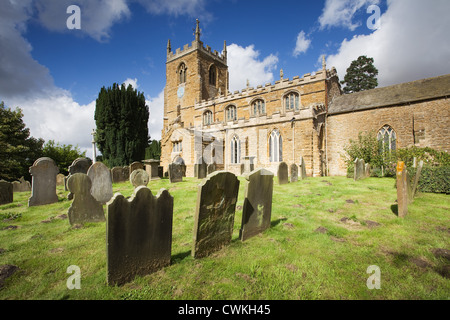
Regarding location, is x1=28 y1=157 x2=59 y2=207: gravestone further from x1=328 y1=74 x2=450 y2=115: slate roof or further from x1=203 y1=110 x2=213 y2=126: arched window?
x1=203 y1=110 x2=213 y2=126: arched window

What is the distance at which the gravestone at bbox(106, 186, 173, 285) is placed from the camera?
2498 mm

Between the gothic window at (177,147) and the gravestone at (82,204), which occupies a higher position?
the gothic window at (177,147)

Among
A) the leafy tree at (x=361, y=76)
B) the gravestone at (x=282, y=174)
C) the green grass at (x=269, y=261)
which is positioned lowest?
the green grass at (x=269, y=261)

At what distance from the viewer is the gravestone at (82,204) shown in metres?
4.72

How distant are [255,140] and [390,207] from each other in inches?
470

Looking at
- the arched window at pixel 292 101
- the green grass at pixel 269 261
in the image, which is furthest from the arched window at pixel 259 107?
the green grass at pixel 269 261

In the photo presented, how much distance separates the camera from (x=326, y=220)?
4.87 m

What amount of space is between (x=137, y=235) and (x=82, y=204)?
125 inches

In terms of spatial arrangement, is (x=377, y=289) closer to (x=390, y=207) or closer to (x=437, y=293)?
(x=437, y=293)

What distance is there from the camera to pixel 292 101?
66.0 ft

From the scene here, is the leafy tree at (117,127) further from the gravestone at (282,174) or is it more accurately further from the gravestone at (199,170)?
the gravestone at (282,174)

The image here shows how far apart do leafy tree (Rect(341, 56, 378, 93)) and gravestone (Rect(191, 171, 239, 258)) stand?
35.7 meters

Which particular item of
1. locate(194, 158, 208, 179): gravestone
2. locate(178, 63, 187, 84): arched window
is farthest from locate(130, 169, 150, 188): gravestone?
locate(178, 63, 187, 84): arched window

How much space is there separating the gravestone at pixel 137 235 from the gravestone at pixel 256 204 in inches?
59.1
